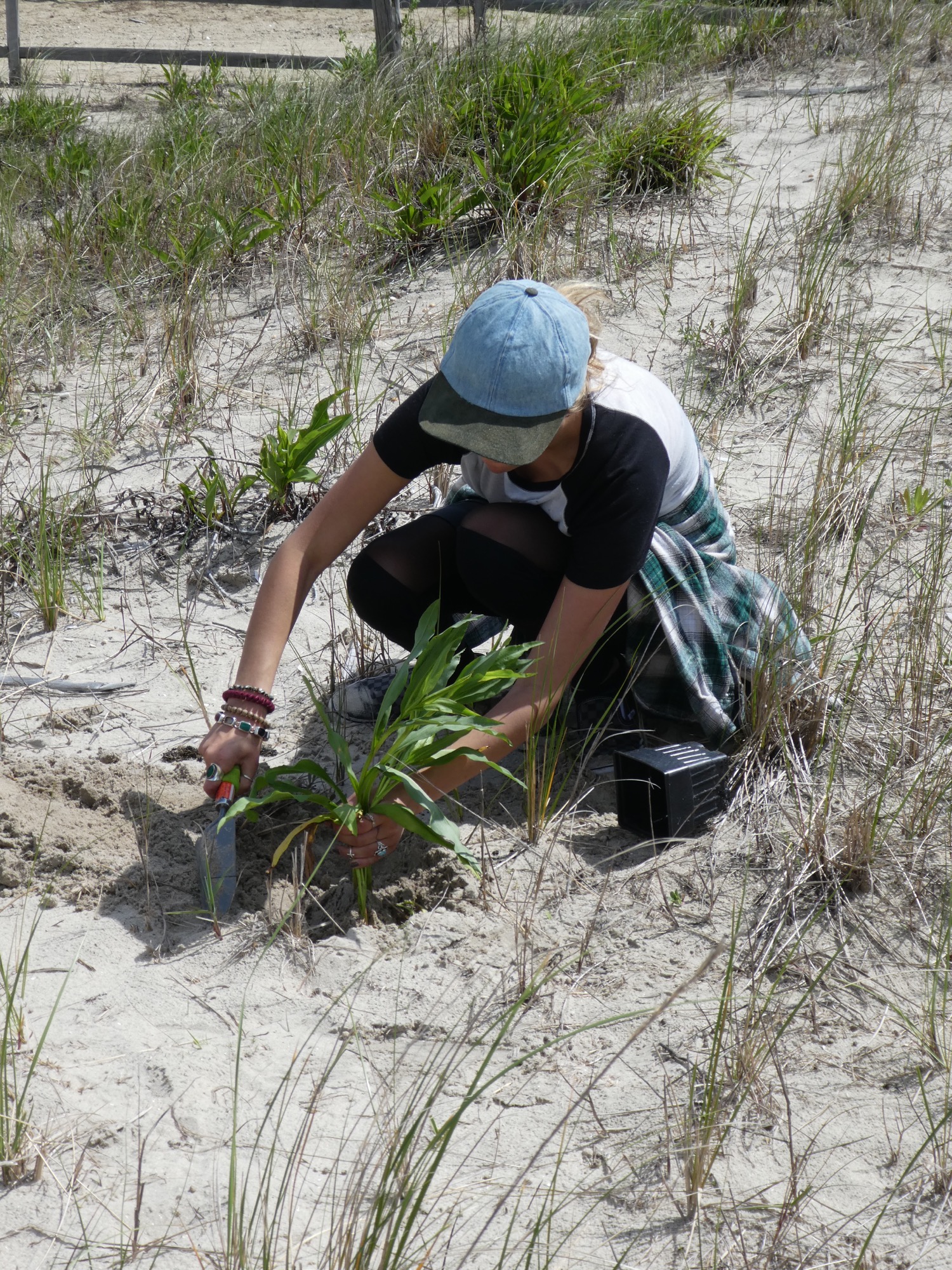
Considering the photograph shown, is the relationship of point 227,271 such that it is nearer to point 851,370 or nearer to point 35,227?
point 35,227

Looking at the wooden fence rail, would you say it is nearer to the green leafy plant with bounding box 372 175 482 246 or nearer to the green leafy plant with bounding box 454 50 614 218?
the green leafy plant with bounding box 454 50 614 218

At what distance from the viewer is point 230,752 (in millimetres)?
2076

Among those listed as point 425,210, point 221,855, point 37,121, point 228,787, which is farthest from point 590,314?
point 37,121

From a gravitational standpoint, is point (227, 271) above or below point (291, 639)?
above

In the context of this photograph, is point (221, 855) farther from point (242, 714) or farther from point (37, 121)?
point (37, 121)

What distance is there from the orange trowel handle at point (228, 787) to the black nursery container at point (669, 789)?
2.48ft

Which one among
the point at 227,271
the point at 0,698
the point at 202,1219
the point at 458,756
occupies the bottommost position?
the point at 202,1219

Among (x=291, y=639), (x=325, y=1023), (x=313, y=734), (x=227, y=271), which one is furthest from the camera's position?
(x=227, y=271)

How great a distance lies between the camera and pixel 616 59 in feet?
19.1

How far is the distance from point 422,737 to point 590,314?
0.92 meters

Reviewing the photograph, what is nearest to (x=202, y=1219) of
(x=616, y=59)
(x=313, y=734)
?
(x=313, y=734)

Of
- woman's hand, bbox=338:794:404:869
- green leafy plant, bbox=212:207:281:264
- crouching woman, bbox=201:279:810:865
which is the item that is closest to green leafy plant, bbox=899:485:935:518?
crouching woman, bbox=201:279:810:865

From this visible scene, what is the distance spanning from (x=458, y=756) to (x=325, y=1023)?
50 centimetres

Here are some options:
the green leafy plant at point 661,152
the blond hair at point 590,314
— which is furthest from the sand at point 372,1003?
the green leafy plant at point 661,152
